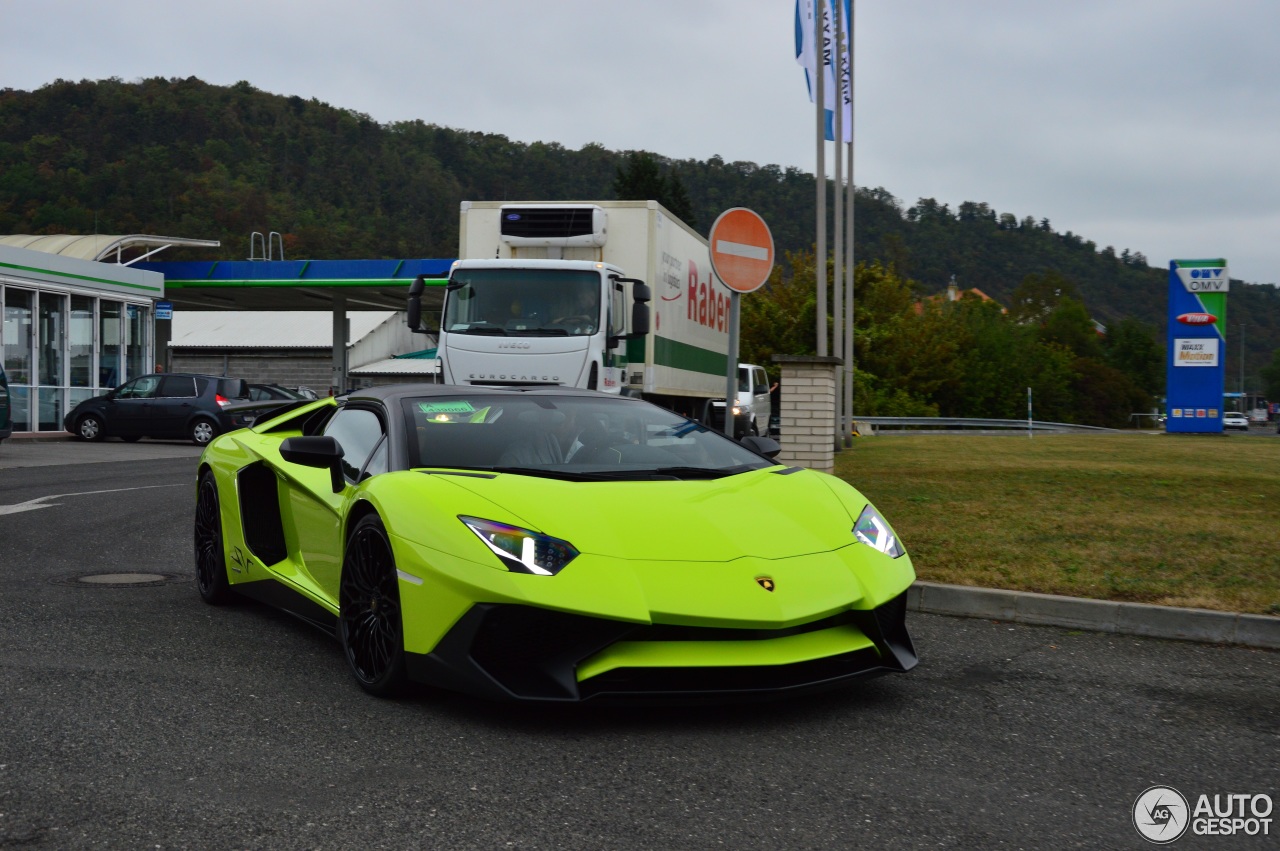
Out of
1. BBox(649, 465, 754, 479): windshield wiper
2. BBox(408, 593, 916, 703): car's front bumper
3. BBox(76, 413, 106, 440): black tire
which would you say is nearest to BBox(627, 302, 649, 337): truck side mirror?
BBox(649, 465, 754, 479): windshield wiper

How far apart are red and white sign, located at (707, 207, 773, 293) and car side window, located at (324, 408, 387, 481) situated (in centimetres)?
424

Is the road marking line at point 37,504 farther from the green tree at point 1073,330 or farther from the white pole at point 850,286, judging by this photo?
the green tree at point 1073,330

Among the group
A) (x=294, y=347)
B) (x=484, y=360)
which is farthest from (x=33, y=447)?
(x=294, y=347)

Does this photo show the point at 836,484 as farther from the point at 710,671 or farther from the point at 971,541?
the point at 971,541

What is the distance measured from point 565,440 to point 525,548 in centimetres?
124

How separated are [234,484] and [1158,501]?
9.04m

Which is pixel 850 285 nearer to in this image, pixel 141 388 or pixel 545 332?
pixel 141 388

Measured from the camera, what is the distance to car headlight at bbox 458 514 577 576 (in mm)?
4289

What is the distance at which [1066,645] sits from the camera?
6.14 m

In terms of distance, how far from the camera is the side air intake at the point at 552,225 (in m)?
16.5

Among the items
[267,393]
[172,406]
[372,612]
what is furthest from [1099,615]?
[267,393]

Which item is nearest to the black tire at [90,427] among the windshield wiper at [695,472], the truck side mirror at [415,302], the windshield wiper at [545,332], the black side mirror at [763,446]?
the truck side mirror at [415,302]

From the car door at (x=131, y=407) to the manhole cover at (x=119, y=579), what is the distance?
1919 centimetres

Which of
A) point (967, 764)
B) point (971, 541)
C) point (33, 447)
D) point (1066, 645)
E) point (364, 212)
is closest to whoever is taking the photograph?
point (967, 764)
